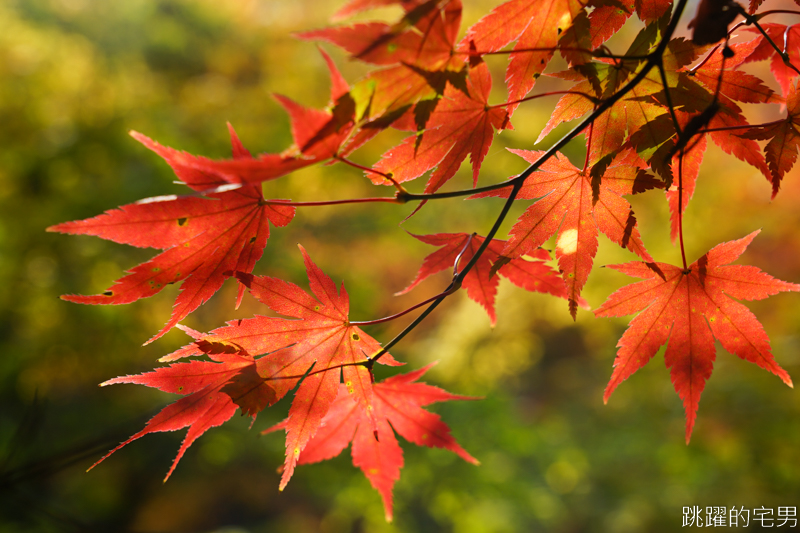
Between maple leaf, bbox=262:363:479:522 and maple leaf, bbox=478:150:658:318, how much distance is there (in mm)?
287

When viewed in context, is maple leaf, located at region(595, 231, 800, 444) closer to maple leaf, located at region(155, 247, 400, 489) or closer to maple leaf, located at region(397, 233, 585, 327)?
maple leaf, located at region(397, 233, 585, 327)

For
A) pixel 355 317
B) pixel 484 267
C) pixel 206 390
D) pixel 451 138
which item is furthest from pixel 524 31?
pixel 355 317

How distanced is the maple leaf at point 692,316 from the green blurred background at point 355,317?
192 centimetres

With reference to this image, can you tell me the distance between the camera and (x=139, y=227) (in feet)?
1.52

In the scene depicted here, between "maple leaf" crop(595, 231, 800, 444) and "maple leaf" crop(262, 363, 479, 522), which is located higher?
"maple leaf" crop(595, 231, 800, 444)

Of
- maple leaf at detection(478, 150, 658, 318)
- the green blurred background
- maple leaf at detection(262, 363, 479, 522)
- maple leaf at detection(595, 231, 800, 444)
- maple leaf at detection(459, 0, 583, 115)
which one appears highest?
maple leaf at detection(459, 0, 583, 115)

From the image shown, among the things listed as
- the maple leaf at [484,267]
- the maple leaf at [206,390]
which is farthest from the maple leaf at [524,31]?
the maple leaf at [206,390]

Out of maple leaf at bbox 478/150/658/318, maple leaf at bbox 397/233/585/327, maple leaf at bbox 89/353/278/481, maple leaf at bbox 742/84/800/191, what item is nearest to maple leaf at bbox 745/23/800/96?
maple leaf at bbox 742/84/800/191

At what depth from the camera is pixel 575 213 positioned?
1.82 ft

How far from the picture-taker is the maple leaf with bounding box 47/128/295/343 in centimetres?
44

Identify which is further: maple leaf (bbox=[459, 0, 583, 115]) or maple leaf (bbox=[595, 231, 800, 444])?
maple leaf (bbox=[595, 231, 800, 444])

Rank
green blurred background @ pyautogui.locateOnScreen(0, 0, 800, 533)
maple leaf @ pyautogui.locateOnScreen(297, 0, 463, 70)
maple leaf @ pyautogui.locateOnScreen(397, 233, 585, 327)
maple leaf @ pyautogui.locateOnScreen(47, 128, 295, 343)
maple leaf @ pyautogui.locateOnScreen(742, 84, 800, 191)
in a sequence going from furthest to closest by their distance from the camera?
green blurred background @ pyautogui.locateOnScreen(0, 0, 800, 533), maple leaf @ pyautogui.locateOnScreen(397, 233, 585, 327), maple leaf @ pyautogui.locateOnScreen(742, 84, 800, 191), maple leaf @ pyautogui.locateOnScreen(47, 128, 295, 343), maple leaf @ pyautogui.locateOnScreen(297, 0, 463, 70)

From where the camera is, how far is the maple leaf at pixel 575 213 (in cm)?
52

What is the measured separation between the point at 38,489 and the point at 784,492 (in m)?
5.55
